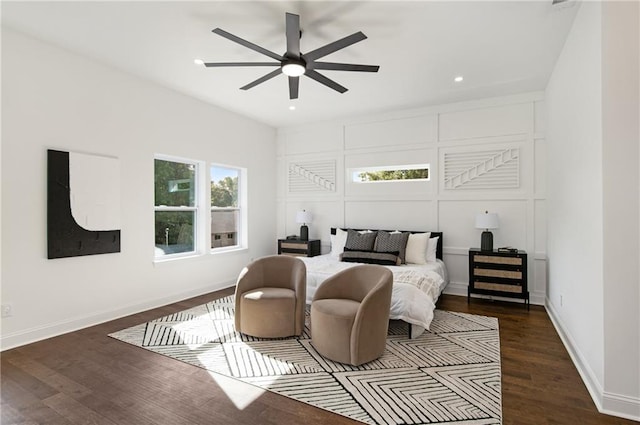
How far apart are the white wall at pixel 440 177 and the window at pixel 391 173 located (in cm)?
11

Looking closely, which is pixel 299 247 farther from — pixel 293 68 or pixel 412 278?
pixel 293 68

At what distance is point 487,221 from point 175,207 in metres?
4.54

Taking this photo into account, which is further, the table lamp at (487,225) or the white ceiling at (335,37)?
the table lamp at (487,225)

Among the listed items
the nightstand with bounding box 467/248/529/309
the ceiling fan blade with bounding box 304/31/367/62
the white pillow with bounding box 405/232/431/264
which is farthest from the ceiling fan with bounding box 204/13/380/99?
the nightstand with bounding box 467/248/529/309

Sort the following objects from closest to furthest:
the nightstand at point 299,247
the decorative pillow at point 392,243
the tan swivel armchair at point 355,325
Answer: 1. the tan swivel armchair at point 355,325
2. the decorative pillow at point 392,243
3. the nightstand at point 299,247

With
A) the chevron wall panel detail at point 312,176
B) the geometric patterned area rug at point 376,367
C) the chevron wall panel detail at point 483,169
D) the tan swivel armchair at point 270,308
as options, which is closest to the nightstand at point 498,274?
the geometric patterned area rug at point 376,367

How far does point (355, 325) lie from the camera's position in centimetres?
270

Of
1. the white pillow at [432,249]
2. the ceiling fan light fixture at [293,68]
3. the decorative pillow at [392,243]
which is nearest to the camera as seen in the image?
the ceiling fan light fixture at [293,68]

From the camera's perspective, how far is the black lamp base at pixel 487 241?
462cm

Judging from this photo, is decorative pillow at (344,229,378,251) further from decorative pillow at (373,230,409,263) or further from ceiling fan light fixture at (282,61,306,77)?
ceiling fan light fixture at (282,61,306,77)

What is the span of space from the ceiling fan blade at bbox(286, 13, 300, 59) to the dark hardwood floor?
8.94ft

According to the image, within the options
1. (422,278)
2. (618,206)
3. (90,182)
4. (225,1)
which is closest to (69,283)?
(90,182)

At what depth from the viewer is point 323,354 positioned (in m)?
2.93

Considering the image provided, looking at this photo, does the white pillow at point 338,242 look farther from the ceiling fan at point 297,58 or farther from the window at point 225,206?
the ceiling fan at point 297,58
